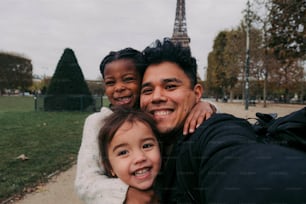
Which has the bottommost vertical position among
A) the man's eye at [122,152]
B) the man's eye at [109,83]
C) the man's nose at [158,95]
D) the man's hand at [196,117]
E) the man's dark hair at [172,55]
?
the man's eye at [122,152]

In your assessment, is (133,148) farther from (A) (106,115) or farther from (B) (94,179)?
(A) (106,115)

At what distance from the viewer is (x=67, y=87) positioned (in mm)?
21453

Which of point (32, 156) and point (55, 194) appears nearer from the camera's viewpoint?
point (55, 194)

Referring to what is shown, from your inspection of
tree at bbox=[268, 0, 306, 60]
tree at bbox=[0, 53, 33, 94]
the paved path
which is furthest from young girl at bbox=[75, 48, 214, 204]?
tree at bbox=[0, 53, 33, 94]

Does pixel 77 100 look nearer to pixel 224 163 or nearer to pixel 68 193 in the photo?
pixel 68 193

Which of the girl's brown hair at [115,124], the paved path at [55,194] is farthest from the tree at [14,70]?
the girl's brown hair at [115,124]

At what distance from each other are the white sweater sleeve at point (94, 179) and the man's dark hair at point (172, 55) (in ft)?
1.90

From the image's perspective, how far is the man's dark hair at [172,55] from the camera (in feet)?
5.63

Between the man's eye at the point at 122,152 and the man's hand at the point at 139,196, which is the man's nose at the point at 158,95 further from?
the man's hand at the point at 139,196

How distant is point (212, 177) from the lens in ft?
3.03

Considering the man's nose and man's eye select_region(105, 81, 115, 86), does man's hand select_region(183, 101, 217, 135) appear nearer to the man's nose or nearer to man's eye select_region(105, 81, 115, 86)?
the man's nose

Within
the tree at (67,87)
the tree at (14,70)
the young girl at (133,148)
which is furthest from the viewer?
the tree at (14,70)

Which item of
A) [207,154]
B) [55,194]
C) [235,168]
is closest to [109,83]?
[207,154]

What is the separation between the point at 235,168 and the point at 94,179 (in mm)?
1129
